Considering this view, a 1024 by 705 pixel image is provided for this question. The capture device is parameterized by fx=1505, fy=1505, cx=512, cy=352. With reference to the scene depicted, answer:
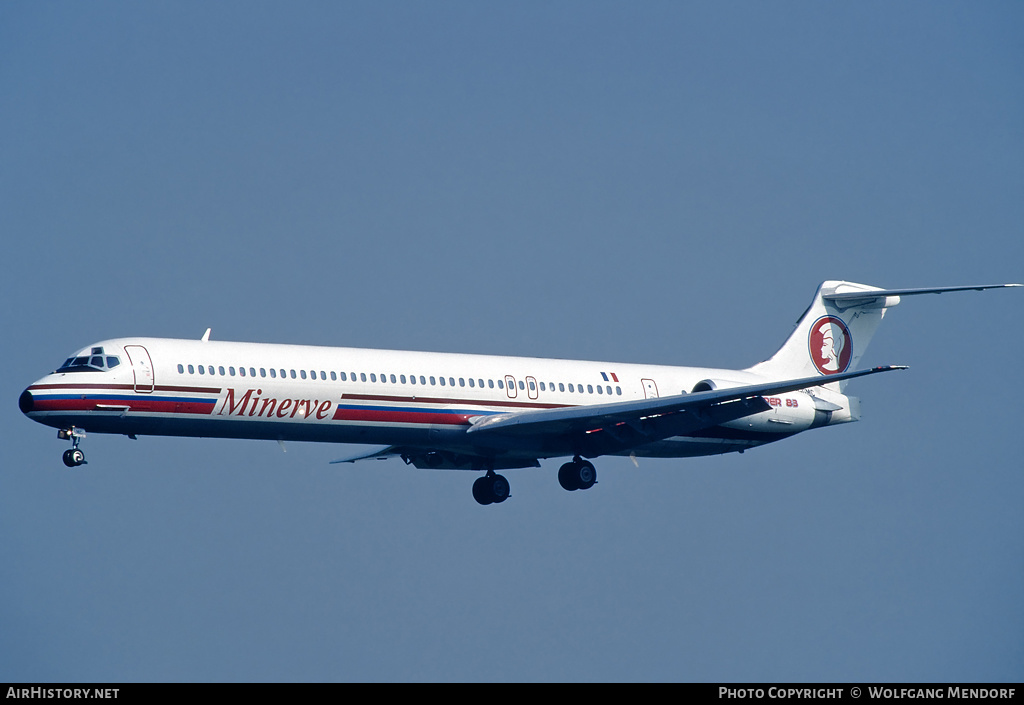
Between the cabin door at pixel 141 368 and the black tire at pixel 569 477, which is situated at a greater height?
the cabin door at pixel 141 368

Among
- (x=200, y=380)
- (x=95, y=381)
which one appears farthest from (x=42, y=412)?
(x=200, y=380)

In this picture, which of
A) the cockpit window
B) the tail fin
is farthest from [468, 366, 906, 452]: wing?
the cockpit window

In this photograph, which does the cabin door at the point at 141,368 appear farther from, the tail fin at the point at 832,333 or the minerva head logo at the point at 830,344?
the minerva head logo at the point at 830,344

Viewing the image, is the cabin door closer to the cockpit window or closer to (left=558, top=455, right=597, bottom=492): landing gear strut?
the cockpit window

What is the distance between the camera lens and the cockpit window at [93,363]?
3806 centimetres

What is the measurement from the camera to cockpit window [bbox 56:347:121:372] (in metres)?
38.1

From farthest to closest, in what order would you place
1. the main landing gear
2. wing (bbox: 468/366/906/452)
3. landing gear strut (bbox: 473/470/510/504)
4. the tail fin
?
the tail fin → landing gear strut (bbox: 473/470/510/504) → wing (bbox: 468/366/906/452) → the main landing gear

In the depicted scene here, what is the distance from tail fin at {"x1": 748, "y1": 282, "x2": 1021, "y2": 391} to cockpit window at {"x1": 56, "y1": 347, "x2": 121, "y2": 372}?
71.1 feet

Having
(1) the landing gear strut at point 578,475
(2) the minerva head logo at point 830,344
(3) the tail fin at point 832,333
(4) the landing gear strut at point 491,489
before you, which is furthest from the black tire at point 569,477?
(2) the minerva head logo at point 830,344

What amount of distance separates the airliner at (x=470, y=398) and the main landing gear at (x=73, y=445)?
0.11 ft

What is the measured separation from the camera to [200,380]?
38.6 metres
